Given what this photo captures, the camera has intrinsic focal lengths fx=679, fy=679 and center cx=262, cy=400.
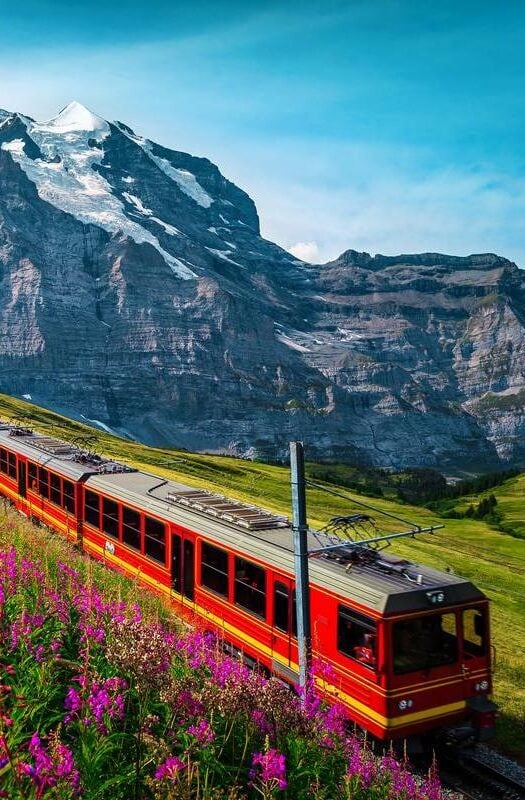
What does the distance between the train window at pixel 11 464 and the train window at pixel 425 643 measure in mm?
23862

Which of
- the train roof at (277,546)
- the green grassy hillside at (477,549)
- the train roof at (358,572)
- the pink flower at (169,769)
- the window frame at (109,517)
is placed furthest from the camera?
the window frame at (109,517)

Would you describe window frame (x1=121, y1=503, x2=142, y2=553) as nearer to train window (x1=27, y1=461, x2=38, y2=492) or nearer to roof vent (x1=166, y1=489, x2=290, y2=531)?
roof vent (x1=166, y1=489, x2=290, y2=531)

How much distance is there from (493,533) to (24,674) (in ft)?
178

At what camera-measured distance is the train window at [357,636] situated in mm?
12156

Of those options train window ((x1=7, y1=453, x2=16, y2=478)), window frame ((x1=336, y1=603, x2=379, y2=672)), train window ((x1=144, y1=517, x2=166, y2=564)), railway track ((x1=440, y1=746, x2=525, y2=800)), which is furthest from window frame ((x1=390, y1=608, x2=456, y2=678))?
train window ((x1=7, y1=453, x2=16, y2=478))

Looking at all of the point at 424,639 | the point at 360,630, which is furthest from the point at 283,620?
the point at 424,639

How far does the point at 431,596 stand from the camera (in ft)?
41.1

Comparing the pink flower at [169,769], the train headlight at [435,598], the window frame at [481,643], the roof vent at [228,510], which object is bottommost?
the window frame at [481,643]

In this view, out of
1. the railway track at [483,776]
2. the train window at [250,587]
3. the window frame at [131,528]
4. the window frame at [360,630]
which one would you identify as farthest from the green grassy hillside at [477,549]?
the window frame at [131,528]

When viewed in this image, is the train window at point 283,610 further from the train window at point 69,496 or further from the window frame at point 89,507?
the train window at point 69,496

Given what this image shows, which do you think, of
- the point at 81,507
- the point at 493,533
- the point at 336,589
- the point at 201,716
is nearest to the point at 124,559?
the point at 81,507

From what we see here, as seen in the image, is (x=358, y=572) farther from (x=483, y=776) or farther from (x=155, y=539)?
(x=155, y=539)

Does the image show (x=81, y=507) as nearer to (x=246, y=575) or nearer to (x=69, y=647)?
(x=246, y=575)

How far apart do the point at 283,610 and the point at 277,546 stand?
53.3 inches
